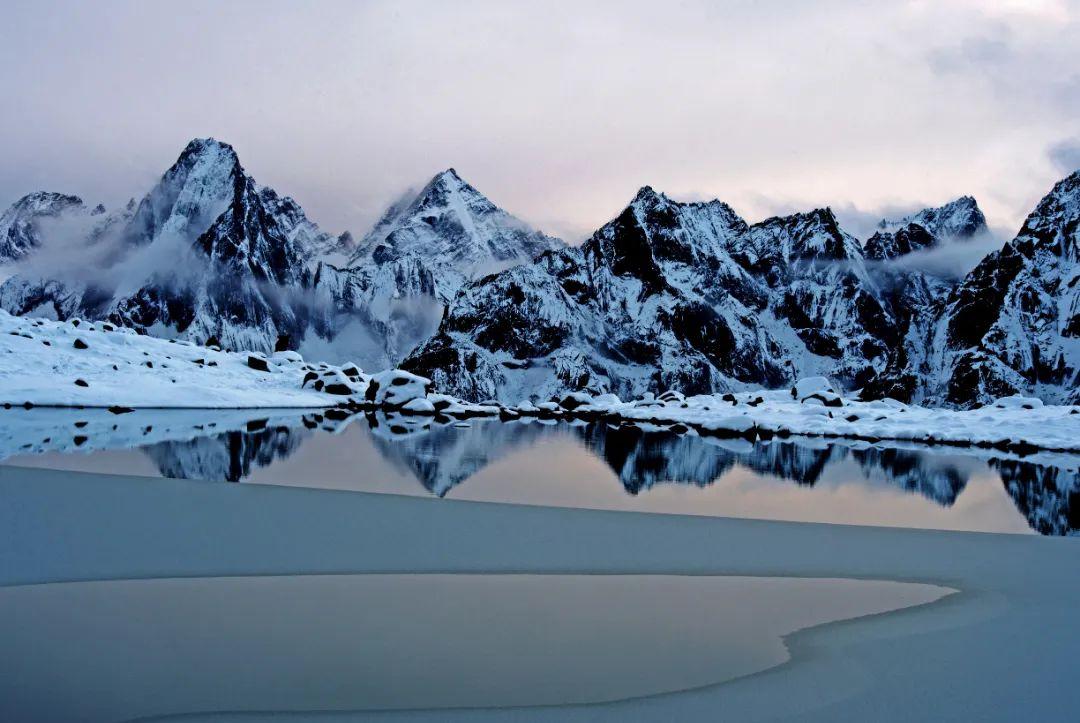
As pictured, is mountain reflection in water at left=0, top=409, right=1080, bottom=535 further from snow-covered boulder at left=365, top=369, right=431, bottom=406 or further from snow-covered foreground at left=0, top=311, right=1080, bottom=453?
snow-covered boulder at left=365, top=369, right=431, bottom=406

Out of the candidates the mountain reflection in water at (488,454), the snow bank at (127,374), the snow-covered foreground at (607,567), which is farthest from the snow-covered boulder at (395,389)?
A: the snow-covered foreground at (607,567)

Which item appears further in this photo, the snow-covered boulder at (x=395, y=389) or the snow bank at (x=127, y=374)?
the snow-covered boulder at (x=395, y=389)

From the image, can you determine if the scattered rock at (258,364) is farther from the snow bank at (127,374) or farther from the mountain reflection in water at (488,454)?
the mountain reflection in water at (488,454)

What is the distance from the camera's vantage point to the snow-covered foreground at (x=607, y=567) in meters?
7.58

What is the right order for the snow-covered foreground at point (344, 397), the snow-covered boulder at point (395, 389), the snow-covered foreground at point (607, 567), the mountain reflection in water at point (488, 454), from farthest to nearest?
the snow-covered boulder at point (395, 389) < the snow-covered foreground at point (344, 397) < the mountain reflection in water at point (488, 454) < the snow-covered foreground at point (607, 567)

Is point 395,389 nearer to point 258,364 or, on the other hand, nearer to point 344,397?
point 344,397

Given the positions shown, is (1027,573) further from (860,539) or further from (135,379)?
(135,379)

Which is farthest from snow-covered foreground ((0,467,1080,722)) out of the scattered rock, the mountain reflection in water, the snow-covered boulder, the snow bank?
the scattered rock

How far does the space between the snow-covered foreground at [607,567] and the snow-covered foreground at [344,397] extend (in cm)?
3918

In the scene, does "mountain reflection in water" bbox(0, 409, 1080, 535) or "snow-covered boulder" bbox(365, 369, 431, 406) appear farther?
"snow-covered boulder" bbox(365, 369, 431, 406)

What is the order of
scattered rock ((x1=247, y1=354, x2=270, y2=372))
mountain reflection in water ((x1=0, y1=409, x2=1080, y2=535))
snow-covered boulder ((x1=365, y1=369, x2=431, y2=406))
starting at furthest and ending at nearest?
scattered rock ((x1=247, y1=354, x2=270, y2=372))
snow-covered boulder ((x1=365, y1=369, x2=431, y2=406))
mountain reflection in water ((x1=0, y1=409, x2=1080, y2=535))

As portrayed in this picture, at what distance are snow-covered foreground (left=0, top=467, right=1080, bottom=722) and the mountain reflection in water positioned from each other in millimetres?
6278

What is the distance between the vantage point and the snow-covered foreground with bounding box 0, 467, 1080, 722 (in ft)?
24.9

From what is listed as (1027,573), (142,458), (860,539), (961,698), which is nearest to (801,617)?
(961,698)
